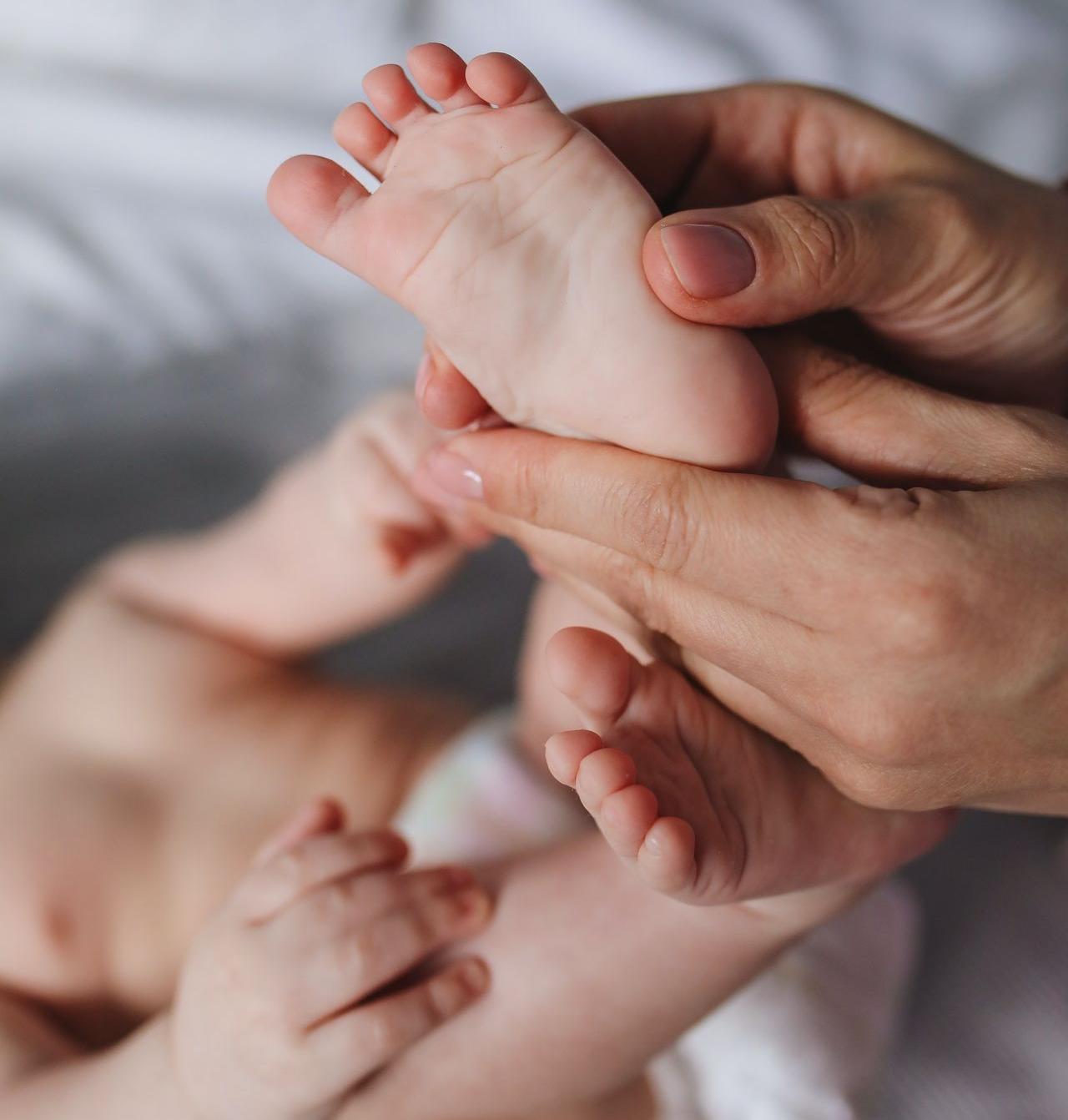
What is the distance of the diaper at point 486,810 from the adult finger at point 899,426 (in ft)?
1.40

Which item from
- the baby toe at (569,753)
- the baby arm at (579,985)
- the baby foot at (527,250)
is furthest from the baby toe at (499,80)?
the baby arm at (579,985)

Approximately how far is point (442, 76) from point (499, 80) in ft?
0.11

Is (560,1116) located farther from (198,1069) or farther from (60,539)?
(60,539)

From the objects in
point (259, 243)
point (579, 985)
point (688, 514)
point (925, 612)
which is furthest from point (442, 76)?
point (259, 243)

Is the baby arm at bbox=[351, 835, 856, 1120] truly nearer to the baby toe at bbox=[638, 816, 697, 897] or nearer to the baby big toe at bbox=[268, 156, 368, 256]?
the baby toe at bbox=[638, 816, 697, 897]

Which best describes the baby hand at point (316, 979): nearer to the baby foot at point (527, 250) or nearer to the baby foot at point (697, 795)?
the baby foot at point (697, 795)

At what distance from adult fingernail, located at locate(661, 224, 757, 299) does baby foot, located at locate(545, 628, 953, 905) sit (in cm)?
19

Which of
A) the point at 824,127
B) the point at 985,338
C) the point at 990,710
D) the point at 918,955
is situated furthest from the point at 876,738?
the point at 918,955

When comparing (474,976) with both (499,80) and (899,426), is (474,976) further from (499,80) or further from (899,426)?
(499,80)

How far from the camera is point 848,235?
0.59m

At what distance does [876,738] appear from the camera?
543mm

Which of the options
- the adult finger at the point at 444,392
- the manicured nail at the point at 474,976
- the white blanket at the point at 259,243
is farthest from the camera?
the white blanket at the point at 259,243

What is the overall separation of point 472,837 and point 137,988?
0.34 meters

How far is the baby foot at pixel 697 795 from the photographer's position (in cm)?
51
